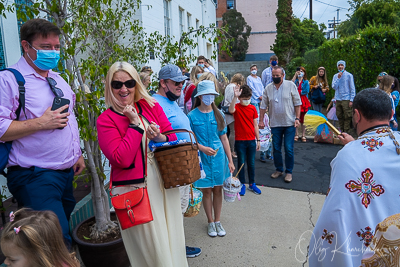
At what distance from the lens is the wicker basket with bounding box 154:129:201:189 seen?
7.65 feet

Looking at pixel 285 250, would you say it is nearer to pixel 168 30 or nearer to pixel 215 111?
pixel 215 111

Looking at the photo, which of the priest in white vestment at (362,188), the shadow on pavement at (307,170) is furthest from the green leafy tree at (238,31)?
the priest in white vestment at (362,188)

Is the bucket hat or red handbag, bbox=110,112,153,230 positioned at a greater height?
the bucket hat

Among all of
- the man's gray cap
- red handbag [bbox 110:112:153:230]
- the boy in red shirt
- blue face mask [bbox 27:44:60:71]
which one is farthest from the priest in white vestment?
the boy in red shirt

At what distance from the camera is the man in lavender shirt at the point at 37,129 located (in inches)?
85.7

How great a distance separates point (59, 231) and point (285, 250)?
8.80 ft

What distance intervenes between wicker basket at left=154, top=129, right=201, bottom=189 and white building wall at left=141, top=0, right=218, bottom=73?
3.98m

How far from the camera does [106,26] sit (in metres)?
4.41

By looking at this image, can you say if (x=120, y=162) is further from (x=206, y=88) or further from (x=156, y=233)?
(x=206, y=88)

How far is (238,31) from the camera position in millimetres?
34812

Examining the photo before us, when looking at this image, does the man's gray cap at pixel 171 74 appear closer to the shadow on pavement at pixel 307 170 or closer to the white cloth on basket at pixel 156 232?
the white cloth on basket at pixel 156 232

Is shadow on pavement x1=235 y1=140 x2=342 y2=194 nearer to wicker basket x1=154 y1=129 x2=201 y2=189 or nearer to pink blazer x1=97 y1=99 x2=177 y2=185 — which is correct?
wicker basket x1=154 y1=129 x2=201 y2=189

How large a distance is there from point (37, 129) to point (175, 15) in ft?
38.4

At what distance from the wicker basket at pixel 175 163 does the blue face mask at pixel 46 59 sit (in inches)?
40.3
